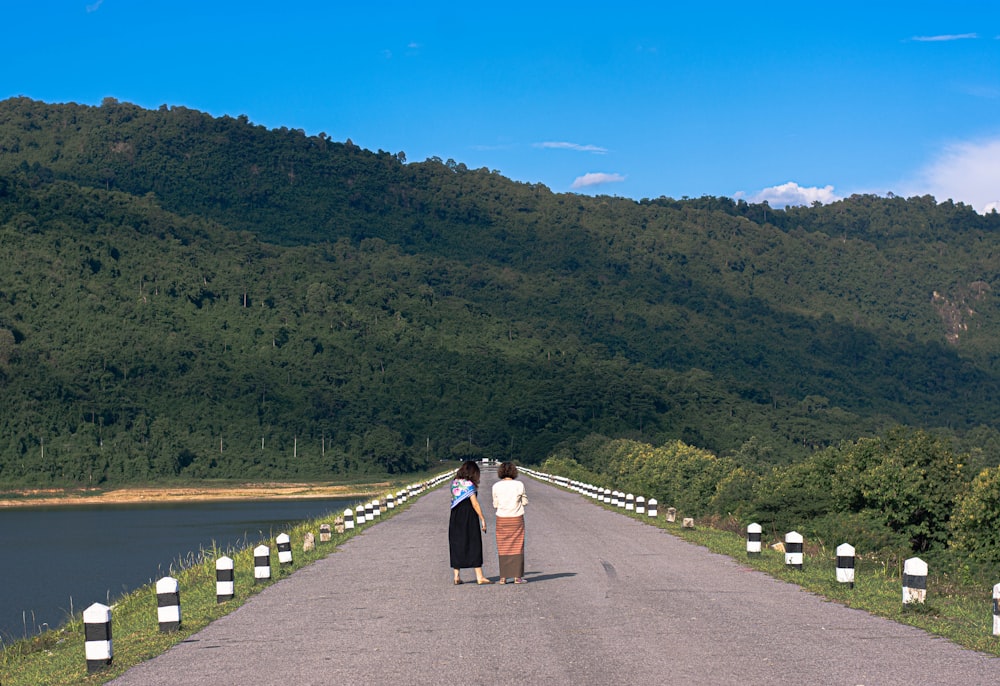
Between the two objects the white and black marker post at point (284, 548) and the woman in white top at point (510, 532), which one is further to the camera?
the white and black marker post at point (284, 548)

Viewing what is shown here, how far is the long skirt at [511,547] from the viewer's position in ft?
56.9

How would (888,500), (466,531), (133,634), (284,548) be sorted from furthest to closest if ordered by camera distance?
(888,500), (284,548), (466,531), (133,634)

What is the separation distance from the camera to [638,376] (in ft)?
587

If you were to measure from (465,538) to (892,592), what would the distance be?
611cm

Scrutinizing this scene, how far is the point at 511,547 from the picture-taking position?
17.4 metres

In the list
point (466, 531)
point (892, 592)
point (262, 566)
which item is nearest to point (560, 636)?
point (466, 531)

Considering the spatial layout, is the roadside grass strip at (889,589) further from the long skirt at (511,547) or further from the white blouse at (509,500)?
the white blouse at (509,500)

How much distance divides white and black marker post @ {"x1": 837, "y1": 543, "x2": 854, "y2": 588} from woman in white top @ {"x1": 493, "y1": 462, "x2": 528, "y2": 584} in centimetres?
454

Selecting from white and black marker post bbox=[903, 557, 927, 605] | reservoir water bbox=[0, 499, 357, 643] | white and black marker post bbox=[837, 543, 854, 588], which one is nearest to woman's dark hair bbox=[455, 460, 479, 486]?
white and black marker post bbox=[837, 543, 854, 588]

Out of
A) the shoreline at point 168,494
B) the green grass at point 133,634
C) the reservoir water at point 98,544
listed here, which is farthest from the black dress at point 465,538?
the shoreline at point 168,494

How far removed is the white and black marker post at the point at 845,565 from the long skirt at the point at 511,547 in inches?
179

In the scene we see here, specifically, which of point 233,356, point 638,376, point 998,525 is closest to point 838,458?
point 998,525

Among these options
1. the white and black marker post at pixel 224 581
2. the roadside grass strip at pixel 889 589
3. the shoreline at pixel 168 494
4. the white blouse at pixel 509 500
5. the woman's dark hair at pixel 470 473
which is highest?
the woman's dark hair at pixel 470 473

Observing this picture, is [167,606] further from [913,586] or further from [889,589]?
[889,589]
